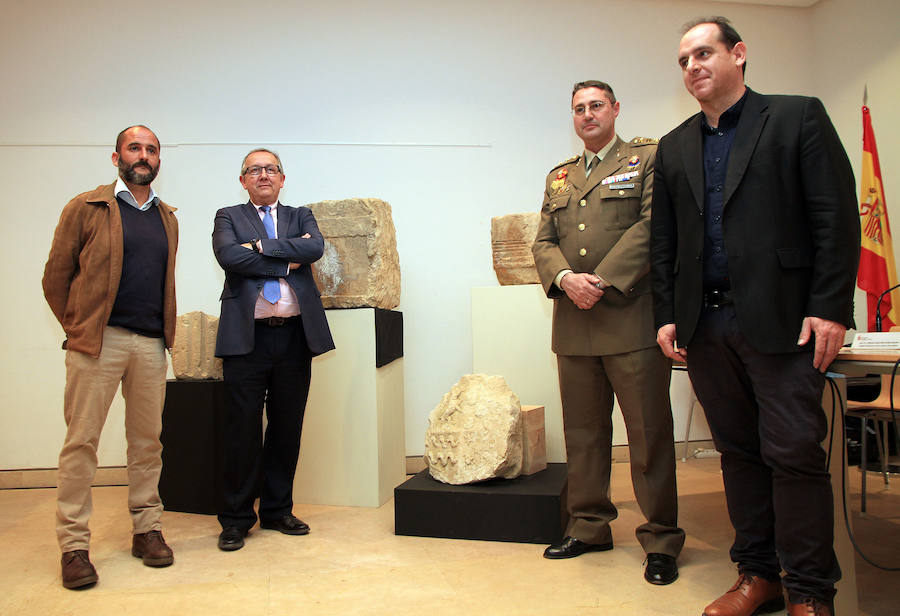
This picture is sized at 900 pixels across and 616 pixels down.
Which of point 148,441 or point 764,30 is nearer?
point 148,441

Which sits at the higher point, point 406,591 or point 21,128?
point 21,128

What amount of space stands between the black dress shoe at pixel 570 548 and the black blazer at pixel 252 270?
1.30 metres

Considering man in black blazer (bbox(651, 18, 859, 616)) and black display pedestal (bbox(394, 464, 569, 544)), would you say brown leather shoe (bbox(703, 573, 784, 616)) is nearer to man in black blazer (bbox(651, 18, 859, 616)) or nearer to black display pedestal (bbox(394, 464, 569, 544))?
man in black blazer (bbox(651, 18, 859, 616))

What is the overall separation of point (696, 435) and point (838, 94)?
8.83 feet

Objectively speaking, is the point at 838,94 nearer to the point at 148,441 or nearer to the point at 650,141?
the point at 650,141

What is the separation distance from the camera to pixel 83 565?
2383 millimetres

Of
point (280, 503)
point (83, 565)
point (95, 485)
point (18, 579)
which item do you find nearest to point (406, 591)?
point (280, 503)

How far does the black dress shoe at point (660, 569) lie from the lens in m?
2.25

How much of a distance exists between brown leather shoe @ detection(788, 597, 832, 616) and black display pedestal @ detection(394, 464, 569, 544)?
109cm

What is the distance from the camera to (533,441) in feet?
10.2

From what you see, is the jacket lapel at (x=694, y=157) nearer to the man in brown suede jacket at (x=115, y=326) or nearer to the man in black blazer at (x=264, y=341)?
the man in black blazer at (x=264, y=341)

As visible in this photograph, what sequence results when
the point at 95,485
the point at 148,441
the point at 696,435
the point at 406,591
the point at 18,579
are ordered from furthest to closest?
1. the point at 696,435
2. the point at 95,485
3. the point at 148,441
4. the point at 18,579
5. the point at 406,591

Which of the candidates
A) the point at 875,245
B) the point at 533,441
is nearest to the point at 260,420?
the point at 533,441

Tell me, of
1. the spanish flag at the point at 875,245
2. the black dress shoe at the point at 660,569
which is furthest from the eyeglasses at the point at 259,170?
the spanish flag at the point at 875,245
